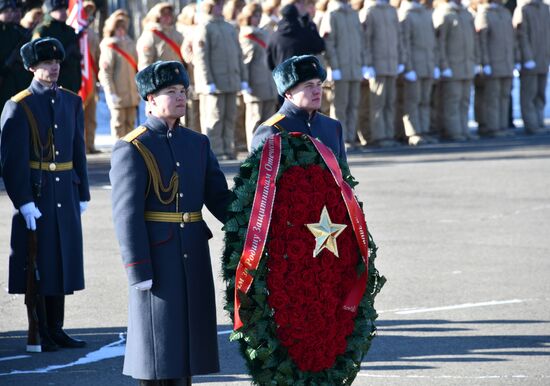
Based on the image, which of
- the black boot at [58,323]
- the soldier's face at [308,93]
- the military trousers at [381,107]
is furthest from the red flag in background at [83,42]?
the soldier's face at [308,93]

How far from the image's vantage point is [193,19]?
20828 mm

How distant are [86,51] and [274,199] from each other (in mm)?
12352

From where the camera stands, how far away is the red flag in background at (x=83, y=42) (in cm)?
1744

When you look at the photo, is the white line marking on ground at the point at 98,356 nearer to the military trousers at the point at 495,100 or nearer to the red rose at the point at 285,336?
the red rose at the point at 285,336

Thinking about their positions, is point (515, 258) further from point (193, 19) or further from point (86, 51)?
point (193, 19)

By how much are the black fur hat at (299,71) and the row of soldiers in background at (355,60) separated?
35.4ft

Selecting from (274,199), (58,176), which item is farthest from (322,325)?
(58,176)

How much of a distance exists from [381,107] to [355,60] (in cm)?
109

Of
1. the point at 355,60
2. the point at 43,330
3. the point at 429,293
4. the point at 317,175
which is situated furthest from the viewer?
the point at 355,60

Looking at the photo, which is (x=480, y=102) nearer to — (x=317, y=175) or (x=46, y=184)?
(x=46, y=184)

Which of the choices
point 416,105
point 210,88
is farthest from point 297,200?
point 416,105

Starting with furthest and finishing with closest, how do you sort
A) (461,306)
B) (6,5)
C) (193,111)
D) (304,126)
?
(193,111) → (6,5) → (461,306) → (304,126)

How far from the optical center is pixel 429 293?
33.4 ft

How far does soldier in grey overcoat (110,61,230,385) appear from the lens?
20.9 ft
